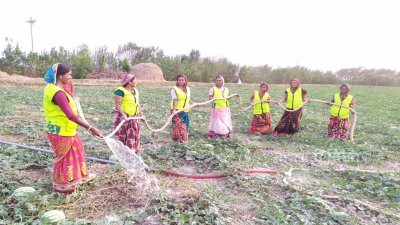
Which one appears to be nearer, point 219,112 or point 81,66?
point 219,112

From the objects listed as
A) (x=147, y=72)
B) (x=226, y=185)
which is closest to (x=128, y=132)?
(x=226, y=185)

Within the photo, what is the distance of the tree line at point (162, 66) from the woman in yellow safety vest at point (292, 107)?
2599 cm

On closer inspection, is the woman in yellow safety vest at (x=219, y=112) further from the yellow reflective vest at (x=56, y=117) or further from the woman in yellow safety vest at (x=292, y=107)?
the yellow reflective vest at (x=56, y=117)

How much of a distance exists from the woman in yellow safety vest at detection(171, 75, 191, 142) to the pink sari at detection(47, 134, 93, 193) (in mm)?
2942

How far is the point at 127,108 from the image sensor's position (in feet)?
19.4

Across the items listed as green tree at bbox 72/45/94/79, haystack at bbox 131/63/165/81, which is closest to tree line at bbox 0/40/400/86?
green tree at bbox 72/45/94/79

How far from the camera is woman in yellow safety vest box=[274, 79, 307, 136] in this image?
8.78 metres

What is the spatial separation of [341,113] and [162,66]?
2911 centimetres

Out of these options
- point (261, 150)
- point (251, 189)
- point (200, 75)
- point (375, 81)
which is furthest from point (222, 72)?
point (251, 189)

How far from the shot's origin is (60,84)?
420cm

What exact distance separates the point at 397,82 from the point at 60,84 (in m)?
56.1

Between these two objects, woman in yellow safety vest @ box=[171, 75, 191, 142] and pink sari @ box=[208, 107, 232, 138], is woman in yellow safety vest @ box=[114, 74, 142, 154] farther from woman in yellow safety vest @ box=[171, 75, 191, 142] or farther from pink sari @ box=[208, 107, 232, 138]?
pink sari @ box=[208, 107, 232, 138]

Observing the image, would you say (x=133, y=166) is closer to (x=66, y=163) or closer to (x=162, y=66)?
(x=66, y=163)

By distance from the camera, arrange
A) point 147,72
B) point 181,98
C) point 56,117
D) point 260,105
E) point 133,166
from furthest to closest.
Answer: point 147,72 < point 260,105 < point 181,98 < point 133,166 < point 56,117
